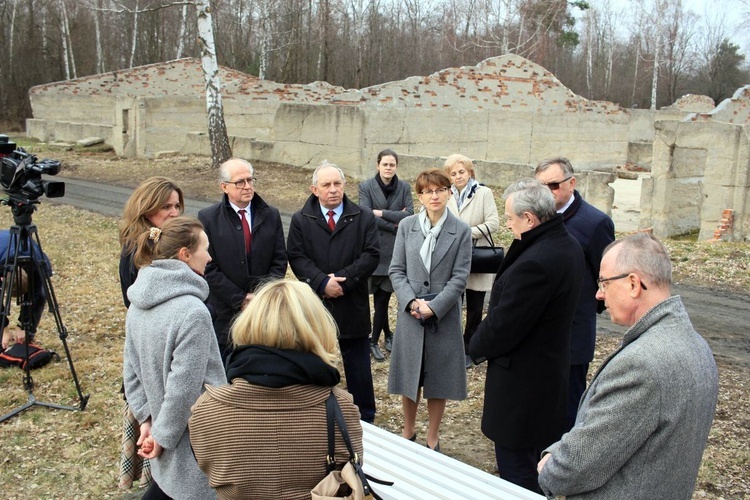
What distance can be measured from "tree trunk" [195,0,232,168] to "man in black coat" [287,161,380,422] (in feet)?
40.6

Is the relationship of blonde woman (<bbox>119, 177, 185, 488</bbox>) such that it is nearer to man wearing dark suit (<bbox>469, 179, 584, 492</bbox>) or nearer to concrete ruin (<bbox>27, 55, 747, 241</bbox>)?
man wearing dark suit (<bbox>469, 179, 584, 492</bbox>)

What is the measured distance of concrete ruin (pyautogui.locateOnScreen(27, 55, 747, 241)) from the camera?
16000 mm

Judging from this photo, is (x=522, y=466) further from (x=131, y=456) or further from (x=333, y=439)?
(x=131, y=456)

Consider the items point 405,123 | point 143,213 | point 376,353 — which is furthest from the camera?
point 405,123

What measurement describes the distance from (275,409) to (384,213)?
12.8ft

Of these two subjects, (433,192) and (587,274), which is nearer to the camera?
(587,274)

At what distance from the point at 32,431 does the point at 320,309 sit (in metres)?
3.38

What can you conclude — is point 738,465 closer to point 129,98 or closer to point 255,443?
point 255,443

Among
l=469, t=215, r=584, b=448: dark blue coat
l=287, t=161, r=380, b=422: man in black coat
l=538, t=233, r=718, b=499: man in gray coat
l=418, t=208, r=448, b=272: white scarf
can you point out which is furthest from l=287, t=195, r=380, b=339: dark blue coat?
l=538, t=233, r=718, b=499: man in gray coat

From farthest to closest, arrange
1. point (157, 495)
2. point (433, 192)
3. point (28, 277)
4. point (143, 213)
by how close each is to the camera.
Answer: point (28, 277), point (433, 192), point (143, 213), point (157, 495)

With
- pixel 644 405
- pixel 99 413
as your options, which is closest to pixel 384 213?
pixel 99 413

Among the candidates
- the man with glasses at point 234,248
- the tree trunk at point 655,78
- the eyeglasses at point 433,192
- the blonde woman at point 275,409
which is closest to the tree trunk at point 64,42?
the tree trunk at point 655,78

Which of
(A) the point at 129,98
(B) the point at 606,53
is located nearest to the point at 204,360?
(A) the point at 129,98

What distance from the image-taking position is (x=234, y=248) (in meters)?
4.59
